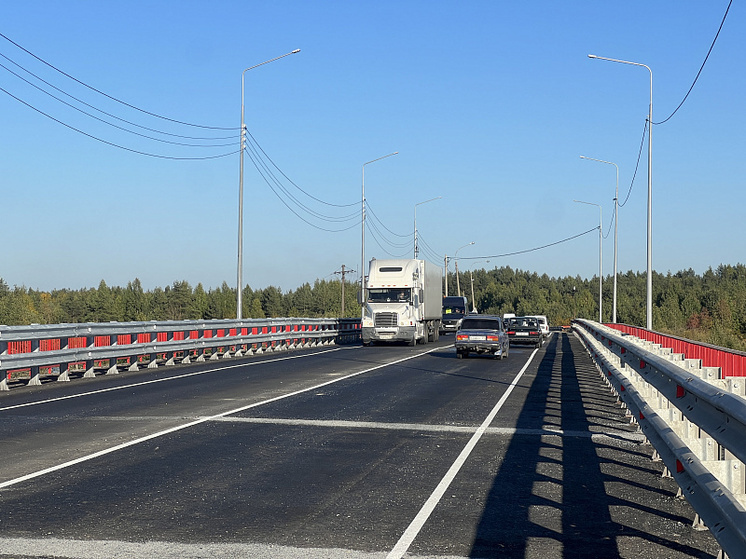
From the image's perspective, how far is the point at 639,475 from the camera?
8.73 meters

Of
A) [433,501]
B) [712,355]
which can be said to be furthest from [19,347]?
[712,355]

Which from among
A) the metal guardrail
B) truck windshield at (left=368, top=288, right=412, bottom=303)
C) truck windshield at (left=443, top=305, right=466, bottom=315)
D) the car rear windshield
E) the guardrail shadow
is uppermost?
truck windshield at (left=368, top=288, right=412, bottom=303)

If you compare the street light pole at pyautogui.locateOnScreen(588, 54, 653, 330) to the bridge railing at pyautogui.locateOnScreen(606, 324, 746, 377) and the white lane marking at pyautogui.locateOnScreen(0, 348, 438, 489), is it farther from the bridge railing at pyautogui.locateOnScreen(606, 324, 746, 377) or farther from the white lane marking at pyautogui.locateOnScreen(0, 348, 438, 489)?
the white lane marking at pyautogui.locateOnScreen(0, 348, 438, 489)

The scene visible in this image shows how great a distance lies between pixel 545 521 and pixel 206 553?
8.73 feet

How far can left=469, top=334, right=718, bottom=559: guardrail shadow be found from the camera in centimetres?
602

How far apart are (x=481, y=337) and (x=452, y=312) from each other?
34698mm

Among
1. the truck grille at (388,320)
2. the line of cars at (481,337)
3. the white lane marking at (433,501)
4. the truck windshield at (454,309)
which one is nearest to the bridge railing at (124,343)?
the truck grille at (388,320)

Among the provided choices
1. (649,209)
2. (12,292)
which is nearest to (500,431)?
(649,209)

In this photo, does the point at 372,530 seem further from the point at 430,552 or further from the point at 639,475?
the point at 639,475

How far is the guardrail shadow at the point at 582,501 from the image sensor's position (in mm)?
6020

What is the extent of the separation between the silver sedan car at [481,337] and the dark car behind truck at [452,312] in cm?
3133

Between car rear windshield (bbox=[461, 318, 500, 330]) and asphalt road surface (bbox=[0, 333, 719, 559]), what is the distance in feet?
44.9

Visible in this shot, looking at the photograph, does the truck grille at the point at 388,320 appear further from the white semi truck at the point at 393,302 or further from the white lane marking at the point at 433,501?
the white lane marking at the point at 433,501

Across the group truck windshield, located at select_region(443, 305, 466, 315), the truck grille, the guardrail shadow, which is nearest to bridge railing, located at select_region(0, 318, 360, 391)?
the truck grille
